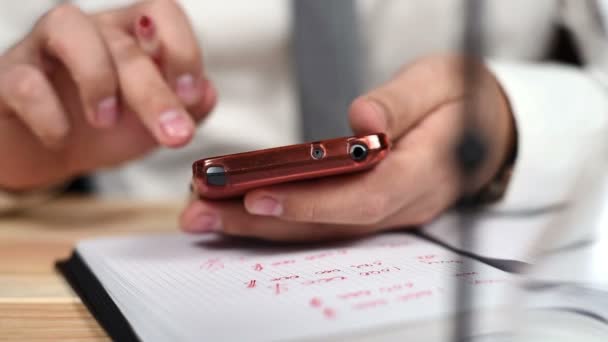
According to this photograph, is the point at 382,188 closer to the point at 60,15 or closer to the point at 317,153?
the point at 317,153

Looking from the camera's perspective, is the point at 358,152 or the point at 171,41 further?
the point at 171,41

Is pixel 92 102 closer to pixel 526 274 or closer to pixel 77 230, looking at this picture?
pixel 77 230

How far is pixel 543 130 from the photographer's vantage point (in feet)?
1.33

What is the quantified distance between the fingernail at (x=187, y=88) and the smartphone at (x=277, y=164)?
0.52 ft

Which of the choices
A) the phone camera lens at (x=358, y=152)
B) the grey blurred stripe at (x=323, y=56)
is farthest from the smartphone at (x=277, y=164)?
the grey blurred stripe at (x=323, y=56)

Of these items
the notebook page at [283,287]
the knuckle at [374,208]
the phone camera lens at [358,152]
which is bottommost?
the notebook page at [283,287]

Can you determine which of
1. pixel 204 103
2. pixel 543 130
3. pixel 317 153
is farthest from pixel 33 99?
pixel 543 130

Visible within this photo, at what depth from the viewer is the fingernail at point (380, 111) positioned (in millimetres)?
286

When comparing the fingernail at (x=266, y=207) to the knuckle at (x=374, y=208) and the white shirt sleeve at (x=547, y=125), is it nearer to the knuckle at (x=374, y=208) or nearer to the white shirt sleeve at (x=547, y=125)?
the knuckle at (x=374, y=208)

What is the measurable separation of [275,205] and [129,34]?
202 mm

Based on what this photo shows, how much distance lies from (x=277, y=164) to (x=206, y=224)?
A: 0.30ft

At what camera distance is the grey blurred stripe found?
378mm

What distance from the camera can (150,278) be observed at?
267 mm

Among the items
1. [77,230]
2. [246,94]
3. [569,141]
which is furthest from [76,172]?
[569,141]
